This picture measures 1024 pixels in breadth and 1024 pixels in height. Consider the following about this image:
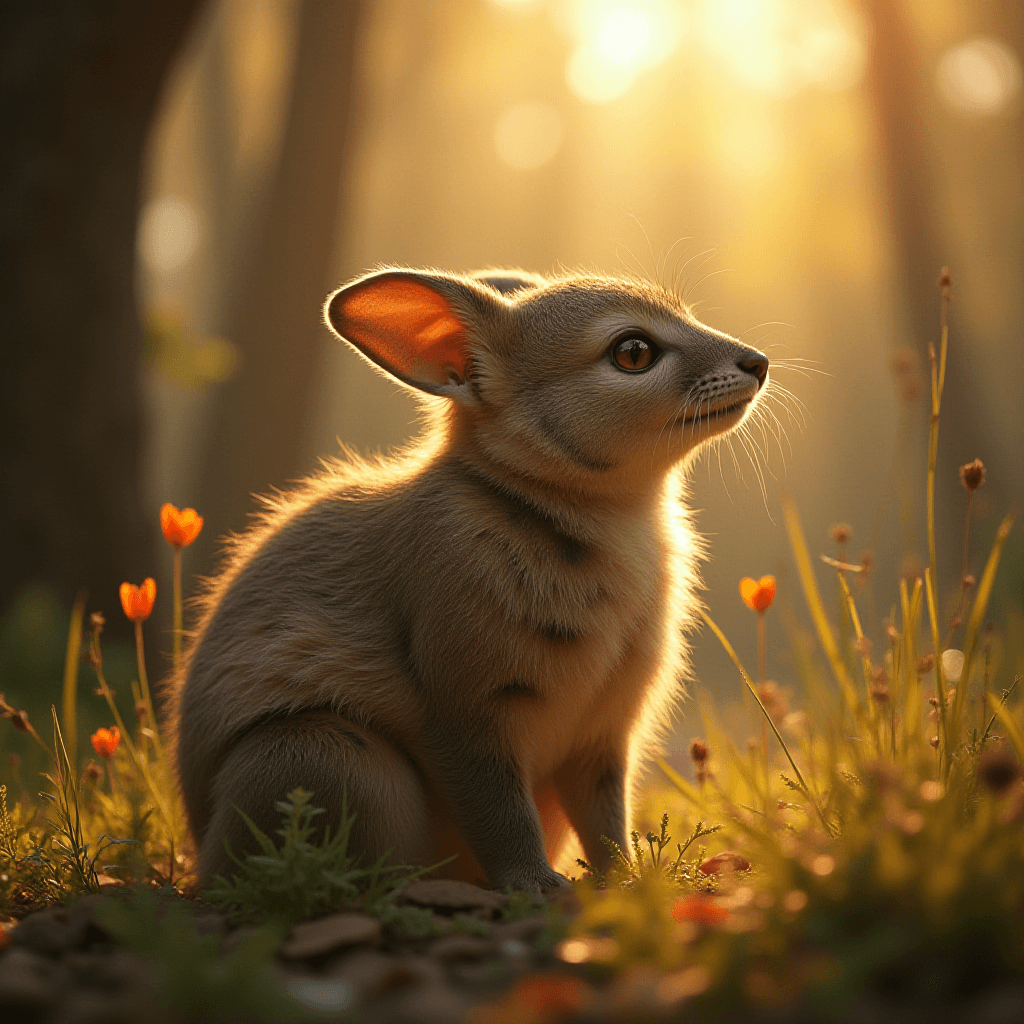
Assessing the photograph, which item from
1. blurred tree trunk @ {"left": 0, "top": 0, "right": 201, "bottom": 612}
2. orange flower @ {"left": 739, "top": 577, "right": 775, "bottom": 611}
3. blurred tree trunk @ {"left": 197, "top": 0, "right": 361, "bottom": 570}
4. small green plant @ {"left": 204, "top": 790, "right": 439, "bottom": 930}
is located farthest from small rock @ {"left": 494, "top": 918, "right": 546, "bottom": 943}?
blurred tree trunk @ {"left": 197, "top": 0, "right": 361, "bottom": 570}

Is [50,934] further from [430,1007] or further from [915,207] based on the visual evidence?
[915,207]

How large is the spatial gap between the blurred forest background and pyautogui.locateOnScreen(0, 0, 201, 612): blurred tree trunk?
17 mm

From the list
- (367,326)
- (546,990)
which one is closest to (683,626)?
(367,326)

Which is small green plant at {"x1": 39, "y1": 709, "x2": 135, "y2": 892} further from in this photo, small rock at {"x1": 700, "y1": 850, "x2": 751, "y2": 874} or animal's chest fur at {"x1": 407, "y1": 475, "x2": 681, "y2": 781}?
small rock at {"x1": 700, "y1": 850, "x2": 751, "y2": 874}

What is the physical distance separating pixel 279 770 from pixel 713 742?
2.17 m

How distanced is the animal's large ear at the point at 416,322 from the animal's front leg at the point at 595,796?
1431mm

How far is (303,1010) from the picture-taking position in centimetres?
159

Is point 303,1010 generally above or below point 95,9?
below

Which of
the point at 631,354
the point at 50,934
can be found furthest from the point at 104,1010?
the point at 631,354

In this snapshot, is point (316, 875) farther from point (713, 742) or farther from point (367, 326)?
point (713, 742)

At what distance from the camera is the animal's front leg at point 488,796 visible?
3.11 metres

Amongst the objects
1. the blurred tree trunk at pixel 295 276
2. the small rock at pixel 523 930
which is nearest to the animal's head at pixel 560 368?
the small rock at pixel 523 930

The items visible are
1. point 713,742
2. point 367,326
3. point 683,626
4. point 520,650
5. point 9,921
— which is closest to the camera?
point 9,921

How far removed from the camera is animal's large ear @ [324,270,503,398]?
348 cm
